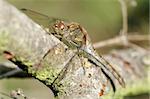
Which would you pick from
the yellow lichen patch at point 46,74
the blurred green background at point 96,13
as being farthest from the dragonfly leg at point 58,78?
the blurred green background at point 96,13

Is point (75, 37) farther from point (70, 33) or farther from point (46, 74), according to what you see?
point (46, 74)

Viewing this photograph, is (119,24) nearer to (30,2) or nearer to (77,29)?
(30,2)

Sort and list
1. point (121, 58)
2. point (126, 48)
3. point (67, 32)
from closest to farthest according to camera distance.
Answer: point (67, 32)
point (121, 58)
point (126, 48)

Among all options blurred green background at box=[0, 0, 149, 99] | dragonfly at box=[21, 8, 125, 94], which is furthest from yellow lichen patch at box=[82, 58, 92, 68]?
blurred green background at box=[0, 0, 149, 99]

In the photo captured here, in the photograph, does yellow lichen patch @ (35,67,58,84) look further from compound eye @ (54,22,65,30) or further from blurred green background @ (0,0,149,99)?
blurred green background @ (0,0,149,99)

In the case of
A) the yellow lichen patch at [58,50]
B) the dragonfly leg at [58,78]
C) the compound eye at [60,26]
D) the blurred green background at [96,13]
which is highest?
the blurred green background at [96,13]

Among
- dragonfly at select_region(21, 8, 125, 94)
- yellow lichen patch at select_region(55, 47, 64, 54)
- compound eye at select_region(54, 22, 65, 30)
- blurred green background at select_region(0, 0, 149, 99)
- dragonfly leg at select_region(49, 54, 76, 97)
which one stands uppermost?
blurred green background at select_region(0, 0, 149, 99)

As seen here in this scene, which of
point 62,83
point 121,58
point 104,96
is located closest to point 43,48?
point 62,83

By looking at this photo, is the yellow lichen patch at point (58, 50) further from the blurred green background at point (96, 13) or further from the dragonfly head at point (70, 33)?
the blurred green background at point (96, 13)
